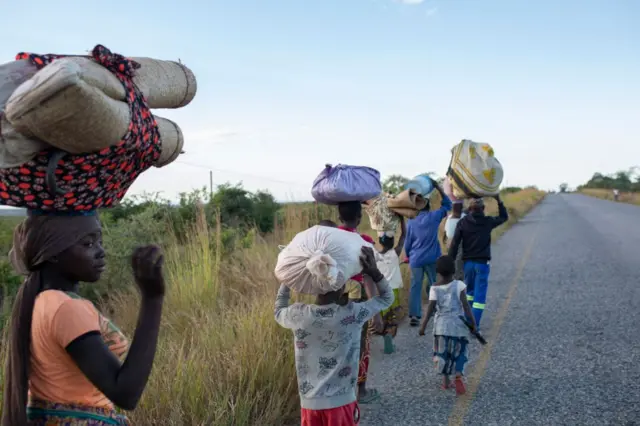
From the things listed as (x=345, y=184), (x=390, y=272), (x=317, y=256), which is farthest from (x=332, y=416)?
(x=390, y=272)

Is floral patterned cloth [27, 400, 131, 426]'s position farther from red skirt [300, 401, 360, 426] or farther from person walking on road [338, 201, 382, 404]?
person walking on road [338, 201, 382, 404]

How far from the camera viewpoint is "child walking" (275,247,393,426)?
3.33 meters

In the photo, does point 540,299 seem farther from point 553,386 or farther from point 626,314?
point 553,386

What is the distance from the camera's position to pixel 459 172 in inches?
264

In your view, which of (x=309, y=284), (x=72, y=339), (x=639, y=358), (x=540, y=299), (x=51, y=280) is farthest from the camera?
(x=540, y=299)

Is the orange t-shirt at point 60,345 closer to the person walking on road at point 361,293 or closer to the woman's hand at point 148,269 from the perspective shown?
the woman's hand at point 148,269

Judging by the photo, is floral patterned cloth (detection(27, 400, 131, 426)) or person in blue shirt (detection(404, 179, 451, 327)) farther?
person in blue shirt (detection(404, 179, 451, 327))

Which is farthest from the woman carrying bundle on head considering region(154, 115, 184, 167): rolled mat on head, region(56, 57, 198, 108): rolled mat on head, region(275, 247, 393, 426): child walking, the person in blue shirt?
the person in blue shirt

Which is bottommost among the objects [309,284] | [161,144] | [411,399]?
[411,399]

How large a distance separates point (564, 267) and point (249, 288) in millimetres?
8401

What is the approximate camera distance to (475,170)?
6.59 metres

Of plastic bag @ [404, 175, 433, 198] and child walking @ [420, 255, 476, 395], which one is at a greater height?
plastic bag @ [404, 175, 433, 198]

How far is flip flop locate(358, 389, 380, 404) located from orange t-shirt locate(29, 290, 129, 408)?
342 cm

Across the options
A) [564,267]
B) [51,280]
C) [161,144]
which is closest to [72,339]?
[51,280]
